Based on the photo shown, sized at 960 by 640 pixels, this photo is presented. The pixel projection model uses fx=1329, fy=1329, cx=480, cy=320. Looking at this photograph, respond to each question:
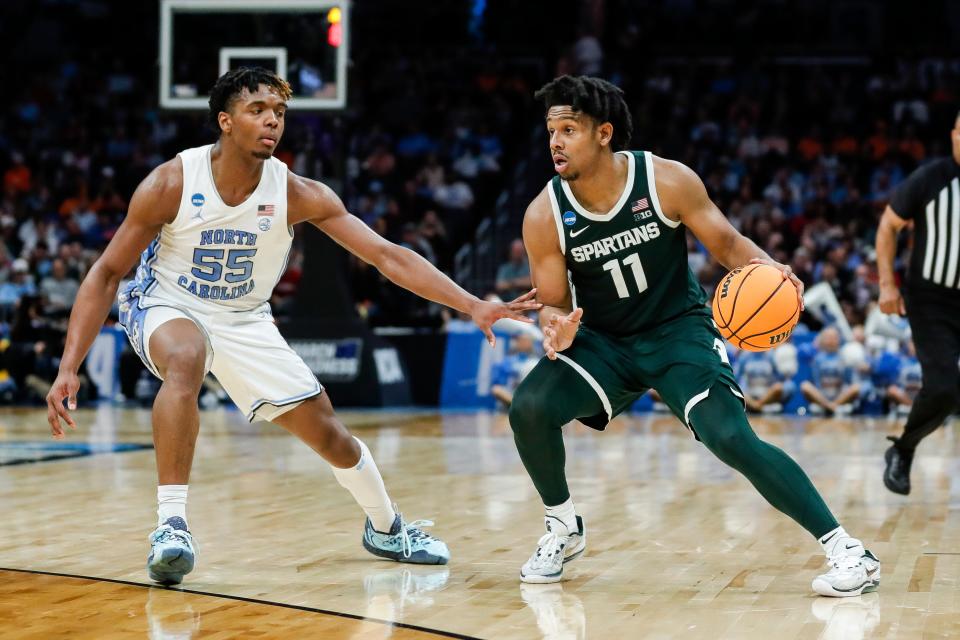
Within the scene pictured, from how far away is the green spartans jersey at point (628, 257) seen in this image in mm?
5172

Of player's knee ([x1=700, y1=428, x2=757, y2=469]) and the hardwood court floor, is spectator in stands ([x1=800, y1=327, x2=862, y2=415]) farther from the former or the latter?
player's knee ([x1=700, y1=428, x2=757, y2=469])

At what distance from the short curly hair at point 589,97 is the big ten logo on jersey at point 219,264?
1329 millimetres

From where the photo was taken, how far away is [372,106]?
75.2 feet

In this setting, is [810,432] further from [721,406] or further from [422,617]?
[422,617]

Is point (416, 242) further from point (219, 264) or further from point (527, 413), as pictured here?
point (527, 413)

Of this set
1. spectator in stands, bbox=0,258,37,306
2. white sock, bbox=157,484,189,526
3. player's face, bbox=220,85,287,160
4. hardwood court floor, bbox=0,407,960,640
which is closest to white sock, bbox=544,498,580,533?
hardwood court floor, bbox=0,407,960,640

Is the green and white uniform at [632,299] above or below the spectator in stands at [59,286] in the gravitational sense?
above

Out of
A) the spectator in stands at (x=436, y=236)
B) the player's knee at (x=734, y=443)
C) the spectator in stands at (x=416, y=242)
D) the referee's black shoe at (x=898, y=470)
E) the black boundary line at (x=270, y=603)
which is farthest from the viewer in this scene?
the spectator in stands at (x=436, y=236)

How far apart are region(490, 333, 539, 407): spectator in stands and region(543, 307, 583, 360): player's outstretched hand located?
A: 33.4ft

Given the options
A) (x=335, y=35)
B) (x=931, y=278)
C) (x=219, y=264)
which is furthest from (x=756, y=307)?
(x=335, y=35)

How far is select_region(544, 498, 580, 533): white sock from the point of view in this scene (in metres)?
5.23

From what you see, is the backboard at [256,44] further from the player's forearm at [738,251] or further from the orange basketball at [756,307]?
the orange basketball at [756,307]

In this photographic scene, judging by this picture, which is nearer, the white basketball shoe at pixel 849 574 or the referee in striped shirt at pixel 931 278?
the white basketball shoe at pixel 849 574

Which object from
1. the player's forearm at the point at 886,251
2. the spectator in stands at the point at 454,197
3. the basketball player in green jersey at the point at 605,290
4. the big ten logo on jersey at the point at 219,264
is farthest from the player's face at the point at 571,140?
the spectator in stands at the point at 454,197
